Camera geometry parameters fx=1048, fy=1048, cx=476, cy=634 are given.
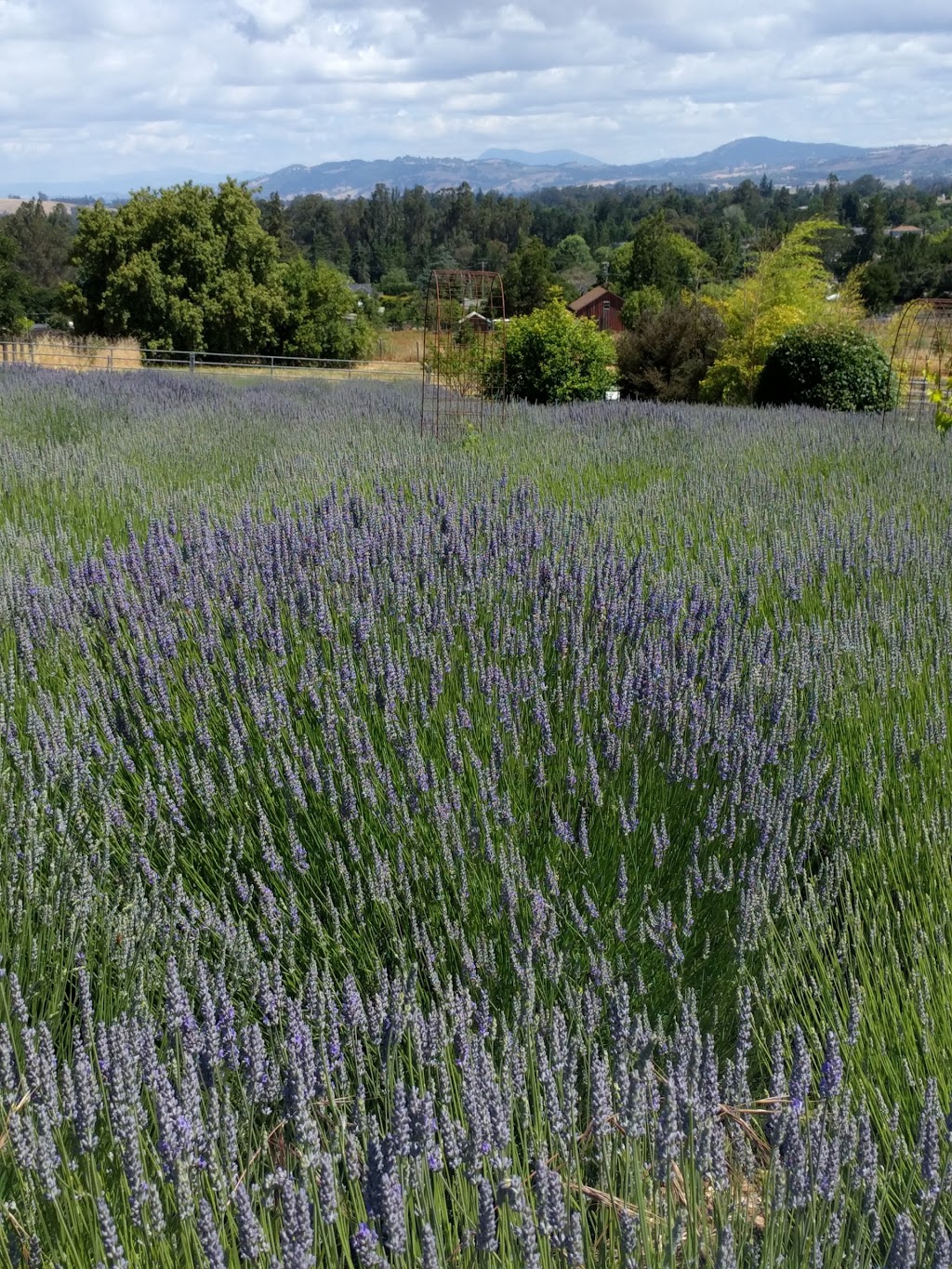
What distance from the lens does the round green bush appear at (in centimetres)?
1316

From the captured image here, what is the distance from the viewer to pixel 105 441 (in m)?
7.80

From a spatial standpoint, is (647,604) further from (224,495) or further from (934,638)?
(224,495)

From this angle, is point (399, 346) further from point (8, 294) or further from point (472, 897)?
point (472, 897)

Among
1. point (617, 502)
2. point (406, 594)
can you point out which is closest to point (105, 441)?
point (617, 502)

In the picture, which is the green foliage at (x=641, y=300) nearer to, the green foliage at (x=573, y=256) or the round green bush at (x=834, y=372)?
the round green bush at (x=834, y=372)

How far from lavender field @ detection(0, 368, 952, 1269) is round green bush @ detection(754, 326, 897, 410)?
8991mm

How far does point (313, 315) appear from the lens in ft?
134

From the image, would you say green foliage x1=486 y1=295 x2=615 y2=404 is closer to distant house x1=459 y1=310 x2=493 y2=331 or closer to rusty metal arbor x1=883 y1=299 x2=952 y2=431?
distant house x1=459 y1=310 x2=493 y2=331

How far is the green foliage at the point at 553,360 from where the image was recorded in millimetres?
14609

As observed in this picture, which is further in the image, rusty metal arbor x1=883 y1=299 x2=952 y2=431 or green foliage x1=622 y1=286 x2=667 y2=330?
green foliage x1=622 y1=286 x2=667 y2=330

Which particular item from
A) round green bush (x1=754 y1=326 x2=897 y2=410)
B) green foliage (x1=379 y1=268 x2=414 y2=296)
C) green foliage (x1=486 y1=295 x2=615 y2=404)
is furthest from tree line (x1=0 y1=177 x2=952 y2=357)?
round green bush (x1=754 y1=326 x2=897 y2=410)

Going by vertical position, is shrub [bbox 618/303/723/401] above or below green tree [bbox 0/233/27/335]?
below

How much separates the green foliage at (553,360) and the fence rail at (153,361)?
9.64 meters

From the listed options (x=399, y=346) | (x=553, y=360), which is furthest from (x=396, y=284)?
(x=553, y=360)
